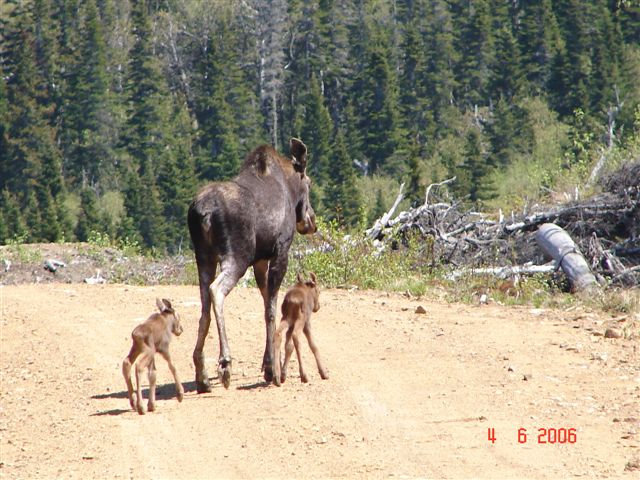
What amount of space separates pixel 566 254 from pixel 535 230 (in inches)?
80.4

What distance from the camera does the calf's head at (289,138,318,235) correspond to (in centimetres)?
1168

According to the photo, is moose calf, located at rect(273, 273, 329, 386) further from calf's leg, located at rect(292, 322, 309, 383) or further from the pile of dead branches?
the pile of dead branches

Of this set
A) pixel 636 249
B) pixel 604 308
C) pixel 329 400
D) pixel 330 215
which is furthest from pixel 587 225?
pixel 330 215

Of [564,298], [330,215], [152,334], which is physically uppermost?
[152,334]

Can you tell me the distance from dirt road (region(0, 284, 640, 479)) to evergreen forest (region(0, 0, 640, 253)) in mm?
38840

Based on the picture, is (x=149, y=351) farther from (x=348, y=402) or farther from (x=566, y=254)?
(x=566, y=254)

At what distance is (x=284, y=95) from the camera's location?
238 feet

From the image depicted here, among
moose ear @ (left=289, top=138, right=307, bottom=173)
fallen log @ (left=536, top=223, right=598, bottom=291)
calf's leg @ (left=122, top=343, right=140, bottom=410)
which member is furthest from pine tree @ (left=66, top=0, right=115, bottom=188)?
calf's leg @ (left=122, top=343, right=140, bottom=410)

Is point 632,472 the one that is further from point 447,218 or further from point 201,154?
point 201,154

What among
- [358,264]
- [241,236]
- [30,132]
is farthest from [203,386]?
[30,132]

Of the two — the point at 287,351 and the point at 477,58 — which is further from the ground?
the point at 287,351

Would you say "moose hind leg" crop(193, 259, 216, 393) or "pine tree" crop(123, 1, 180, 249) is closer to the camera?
"moose hind leg" crop(193, 259, 216, 393)

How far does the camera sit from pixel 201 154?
63.5 metres

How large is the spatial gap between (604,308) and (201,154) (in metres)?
50.9
